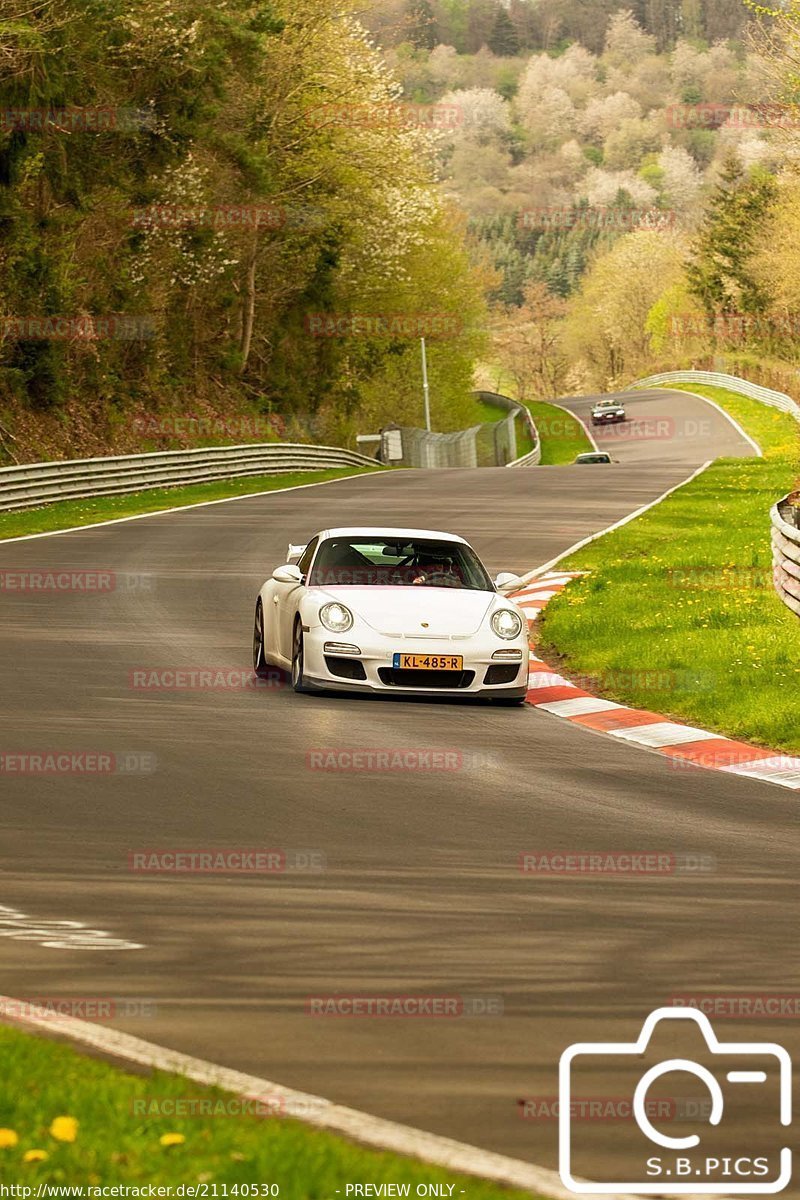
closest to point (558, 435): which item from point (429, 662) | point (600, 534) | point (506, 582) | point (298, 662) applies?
point (600, 534)

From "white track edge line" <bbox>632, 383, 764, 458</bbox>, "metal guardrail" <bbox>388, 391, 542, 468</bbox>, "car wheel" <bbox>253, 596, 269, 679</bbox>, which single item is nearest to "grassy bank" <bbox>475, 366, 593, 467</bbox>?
"metal guardrail" <bbox>388, 391, 542, 468</bbox>

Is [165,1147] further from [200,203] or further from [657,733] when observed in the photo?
[200,203]

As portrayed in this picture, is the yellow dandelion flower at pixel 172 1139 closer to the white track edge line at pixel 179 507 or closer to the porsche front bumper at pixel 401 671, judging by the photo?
the porsche front bumper at pixel 401 671

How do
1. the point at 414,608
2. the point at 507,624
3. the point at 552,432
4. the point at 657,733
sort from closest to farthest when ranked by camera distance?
the point at 657,733
the point at 414,608
the point at 507,624
the point at 552,432

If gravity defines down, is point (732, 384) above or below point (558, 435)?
above

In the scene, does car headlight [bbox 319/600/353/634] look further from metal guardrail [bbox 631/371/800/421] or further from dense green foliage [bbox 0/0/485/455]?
metal guardrail [bbox 631/371/800/421]

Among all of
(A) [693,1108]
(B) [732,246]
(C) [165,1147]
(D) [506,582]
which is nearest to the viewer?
(C) [165,1147]

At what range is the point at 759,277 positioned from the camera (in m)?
108

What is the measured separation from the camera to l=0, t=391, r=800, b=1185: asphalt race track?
16.7 feet

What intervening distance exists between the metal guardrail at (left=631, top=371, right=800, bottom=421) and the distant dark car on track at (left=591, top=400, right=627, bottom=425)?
6867mm

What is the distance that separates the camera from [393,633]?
13.4 meters

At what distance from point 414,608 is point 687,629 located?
4.25 metres

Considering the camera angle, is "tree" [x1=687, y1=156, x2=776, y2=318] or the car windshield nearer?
the car windshield

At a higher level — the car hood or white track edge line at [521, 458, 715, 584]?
the car hood
